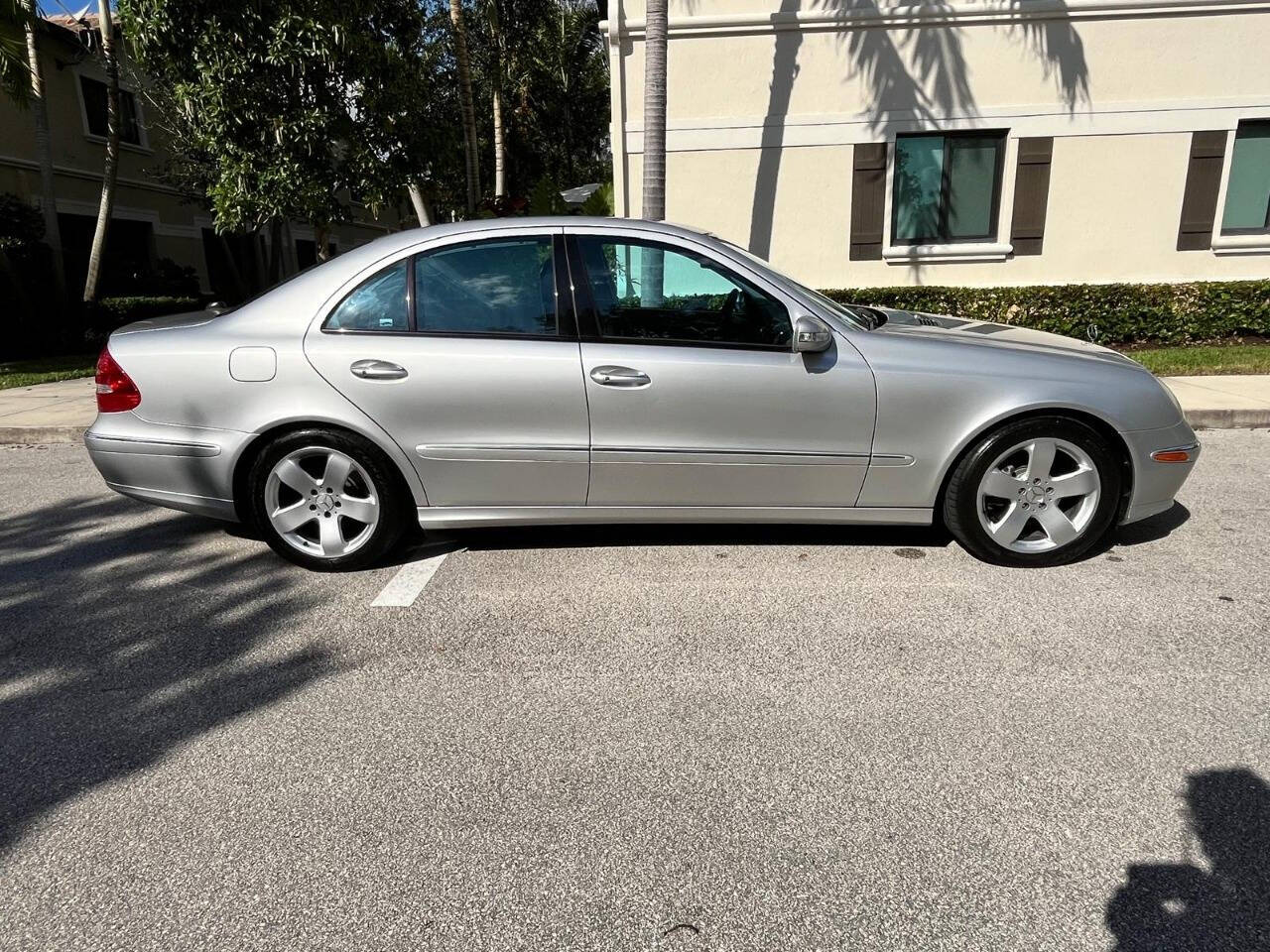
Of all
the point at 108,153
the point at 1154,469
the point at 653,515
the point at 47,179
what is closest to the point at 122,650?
the point at 653,515

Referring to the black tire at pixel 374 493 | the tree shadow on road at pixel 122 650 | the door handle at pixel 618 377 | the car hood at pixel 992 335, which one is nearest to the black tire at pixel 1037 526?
the car hood at pixel 992 335

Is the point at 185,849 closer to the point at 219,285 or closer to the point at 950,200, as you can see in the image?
the point at 950,200

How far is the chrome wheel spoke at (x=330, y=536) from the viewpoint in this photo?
A: 387 centimetres

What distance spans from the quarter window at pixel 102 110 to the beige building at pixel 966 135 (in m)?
14.3

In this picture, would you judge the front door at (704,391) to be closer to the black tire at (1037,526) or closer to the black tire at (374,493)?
the black tire at (1037,526)

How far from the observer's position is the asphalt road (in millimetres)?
1882

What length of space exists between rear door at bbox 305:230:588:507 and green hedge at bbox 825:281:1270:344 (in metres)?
7.52

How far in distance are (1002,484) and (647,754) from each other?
226cm

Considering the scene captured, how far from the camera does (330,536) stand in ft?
12.7

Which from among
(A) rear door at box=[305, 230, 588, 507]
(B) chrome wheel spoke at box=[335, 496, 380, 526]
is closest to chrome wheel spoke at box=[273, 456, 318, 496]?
(B) chrome wheel spoke at box=[335, 496, 380, 526]

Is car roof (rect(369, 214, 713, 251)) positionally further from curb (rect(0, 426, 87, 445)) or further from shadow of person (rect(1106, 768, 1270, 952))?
curb (rect(0, 426, 87, 445))

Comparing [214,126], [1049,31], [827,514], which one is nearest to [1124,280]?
[1049,31]

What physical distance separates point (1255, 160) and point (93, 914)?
46.1ft

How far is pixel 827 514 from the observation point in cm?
383
